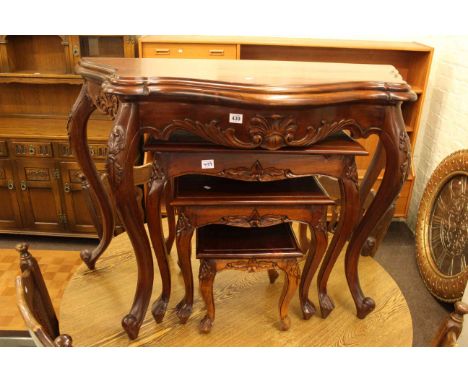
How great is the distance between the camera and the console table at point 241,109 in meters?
0.82

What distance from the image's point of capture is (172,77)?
83 cm

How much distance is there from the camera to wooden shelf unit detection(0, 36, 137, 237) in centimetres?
214

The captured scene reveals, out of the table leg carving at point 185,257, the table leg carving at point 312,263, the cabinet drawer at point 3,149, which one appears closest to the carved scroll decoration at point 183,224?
the table leg carving at point 185,257

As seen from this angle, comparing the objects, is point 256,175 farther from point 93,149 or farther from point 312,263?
point 93,149

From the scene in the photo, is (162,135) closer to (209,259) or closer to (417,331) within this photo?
(209,259)

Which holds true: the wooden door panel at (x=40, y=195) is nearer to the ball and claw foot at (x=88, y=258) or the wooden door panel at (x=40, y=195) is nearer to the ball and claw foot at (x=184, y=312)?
the ball and claw foot at (x=88, y=258)

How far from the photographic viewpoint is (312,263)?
1.08 m

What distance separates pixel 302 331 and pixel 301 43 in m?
1.47

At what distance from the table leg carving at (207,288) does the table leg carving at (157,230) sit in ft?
0.38

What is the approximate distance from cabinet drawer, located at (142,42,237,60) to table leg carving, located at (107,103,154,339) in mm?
1324

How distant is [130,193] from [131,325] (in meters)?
0.37

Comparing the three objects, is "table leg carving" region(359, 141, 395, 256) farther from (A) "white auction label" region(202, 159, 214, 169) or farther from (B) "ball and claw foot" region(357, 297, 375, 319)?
(A) "white auction label" region(202, 159, 214, 169)

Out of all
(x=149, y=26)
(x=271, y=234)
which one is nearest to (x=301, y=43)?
(x=271, y=234)

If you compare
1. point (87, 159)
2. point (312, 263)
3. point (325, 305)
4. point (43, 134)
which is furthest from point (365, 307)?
point (43, 134)
